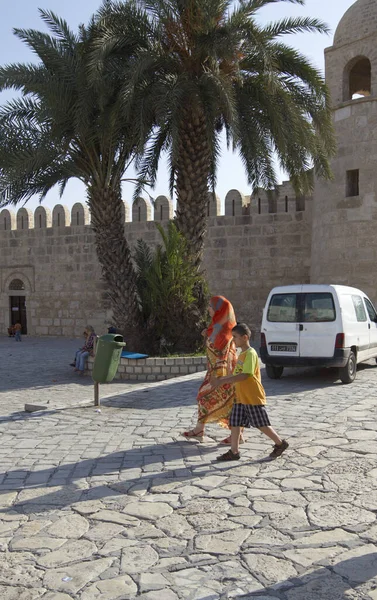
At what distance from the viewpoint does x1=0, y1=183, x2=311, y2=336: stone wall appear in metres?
18.3

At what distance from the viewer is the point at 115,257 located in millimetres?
13078

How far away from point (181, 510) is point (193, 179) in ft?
30.4

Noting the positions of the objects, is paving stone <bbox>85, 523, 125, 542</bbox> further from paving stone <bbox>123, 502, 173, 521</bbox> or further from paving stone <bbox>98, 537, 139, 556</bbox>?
paving stone <bbox>123, 502, 173, 521</bbox>

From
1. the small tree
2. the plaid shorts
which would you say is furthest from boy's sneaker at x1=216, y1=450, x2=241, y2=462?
the small tree

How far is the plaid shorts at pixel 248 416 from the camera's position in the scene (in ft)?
18.1

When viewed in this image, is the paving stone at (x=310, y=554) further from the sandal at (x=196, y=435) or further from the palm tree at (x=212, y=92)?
the palm tree at (x=212, y=92)

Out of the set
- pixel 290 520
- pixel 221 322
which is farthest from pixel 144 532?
pixel 221 322

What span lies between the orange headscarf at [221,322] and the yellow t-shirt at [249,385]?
0.77m

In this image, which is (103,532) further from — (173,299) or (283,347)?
(173,299)

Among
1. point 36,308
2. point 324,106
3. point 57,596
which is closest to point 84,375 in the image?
point 324,106

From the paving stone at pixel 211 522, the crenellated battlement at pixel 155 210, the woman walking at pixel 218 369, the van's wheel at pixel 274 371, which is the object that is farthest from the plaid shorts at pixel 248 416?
the crenellated battlement at pixel 155 210

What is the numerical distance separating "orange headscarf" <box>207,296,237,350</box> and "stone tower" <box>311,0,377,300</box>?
9.71 m

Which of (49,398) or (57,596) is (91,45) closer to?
(49,398)

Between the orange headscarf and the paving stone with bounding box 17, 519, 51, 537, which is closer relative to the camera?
the paving stone with bounding box 17, 519, 51, 537
